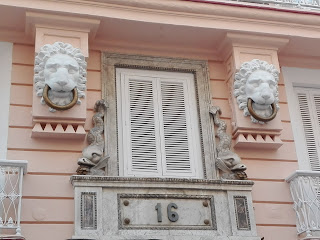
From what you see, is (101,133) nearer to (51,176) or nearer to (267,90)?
(51,176)

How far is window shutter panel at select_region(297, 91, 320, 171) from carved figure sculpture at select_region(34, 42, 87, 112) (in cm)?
392

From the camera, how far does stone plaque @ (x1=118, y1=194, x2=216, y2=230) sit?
28.4ft

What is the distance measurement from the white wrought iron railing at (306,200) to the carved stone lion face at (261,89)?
1.24m

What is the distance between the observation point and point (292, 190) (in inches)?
376

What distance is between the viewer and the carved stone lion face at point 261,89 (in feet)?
31.7

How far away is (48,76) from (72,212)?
82.1 inches

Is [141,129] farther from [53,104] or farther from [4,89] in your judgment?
[4,89]

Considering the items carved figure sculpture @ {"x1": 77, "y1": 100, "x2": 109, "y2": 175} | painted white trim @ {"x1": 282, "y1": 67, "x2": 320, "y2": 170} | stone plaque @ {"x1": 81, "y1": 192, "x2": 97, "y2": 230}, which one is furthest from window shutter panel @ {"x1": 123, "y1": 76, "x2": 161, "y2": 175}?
painted white trim @ {"x1": 282, "y1": 67, "x2": 320, "y2": 170}

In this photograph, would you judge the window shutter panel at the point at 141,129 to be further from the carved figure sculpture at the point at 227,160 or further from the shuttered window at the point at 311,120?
the shuttered window at the point at 311,120

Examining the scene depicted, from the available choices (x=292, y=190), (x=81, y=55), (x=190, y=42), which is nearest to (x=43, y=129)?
(x=81, y=55)

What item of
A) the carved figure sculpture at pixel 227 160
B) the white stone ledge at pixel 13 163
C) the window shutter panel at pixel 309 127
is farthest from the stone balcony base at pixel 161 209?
the window shutter panel at pixel 309 127

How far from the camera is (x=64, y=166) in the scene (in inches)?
353

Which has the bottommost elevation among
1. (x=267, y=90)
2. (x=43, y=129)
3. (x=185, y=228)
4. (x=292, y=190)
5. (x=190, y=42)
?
(x=185, y=228)

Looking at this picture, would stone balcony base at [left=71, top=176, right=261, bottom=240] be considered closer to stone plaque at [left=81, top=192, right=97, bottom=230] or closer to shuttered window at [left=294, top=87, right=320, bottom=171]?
stone plaque at [left=81, top=192, right=97, bottom=230]
